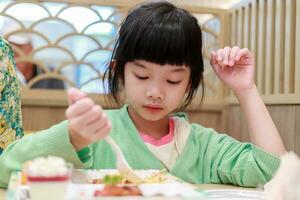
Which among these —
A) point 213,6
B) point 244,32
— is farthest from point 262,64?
point 213,6

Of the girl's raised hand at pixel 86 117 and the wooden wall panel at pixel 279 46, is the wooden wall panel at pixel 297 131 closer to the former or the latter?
the wooden wall panel at pixel 279 46

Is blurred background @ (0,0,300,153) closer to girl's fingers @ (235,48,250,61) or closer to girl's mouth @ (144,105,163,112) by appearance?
girl's fingers @ (235,48,250,61)

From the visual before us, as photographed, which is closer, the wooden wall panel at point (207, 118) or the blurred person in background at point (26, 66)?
the blurred person in background at point (26, 66)

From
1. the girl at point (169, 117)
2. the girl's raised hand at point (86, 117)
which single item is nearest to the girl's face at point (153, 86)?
the girl at point (169, 117)

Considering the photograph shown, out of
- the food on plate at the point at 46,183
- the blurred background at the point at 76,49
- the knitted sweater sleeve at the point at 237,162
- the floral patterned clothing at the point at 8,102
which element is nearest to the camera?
the food on plate at the point at 46,183

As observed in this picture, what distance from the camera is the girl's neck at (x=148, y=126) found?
41.8 inches

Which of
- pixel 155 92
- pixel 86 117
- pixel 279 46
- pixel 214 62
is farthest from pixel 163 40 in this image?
pixel 279 46

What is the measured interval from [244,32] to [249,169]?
1.05m

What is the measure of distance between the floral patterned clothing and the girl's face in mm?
424

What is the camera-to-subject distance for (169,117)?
1101 millimetres

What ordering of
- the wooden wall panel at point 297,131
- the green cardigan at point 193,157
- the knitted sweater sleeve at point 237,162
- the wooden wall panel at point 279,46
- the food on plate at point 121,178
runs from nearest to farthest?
the food on plate at point 121,178 → the green cardigan at point 193,157 → the knitted sweater sleeve at point 237,162 → the wooden wall panel at point 297,131 → the wooden wall panel at point 279,46

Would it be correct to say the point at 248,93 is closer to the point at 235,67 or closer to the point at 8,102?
the point at 235,67

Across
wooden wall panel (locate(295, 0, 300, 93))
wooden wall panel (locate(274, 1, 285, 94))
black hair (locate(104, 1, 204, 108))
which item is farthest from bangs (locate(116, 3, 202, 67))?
wooden wall panel (locate(274, 1, 285, 94))

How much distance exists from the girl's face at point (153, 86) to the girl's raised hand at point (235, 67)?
0.46 ft
